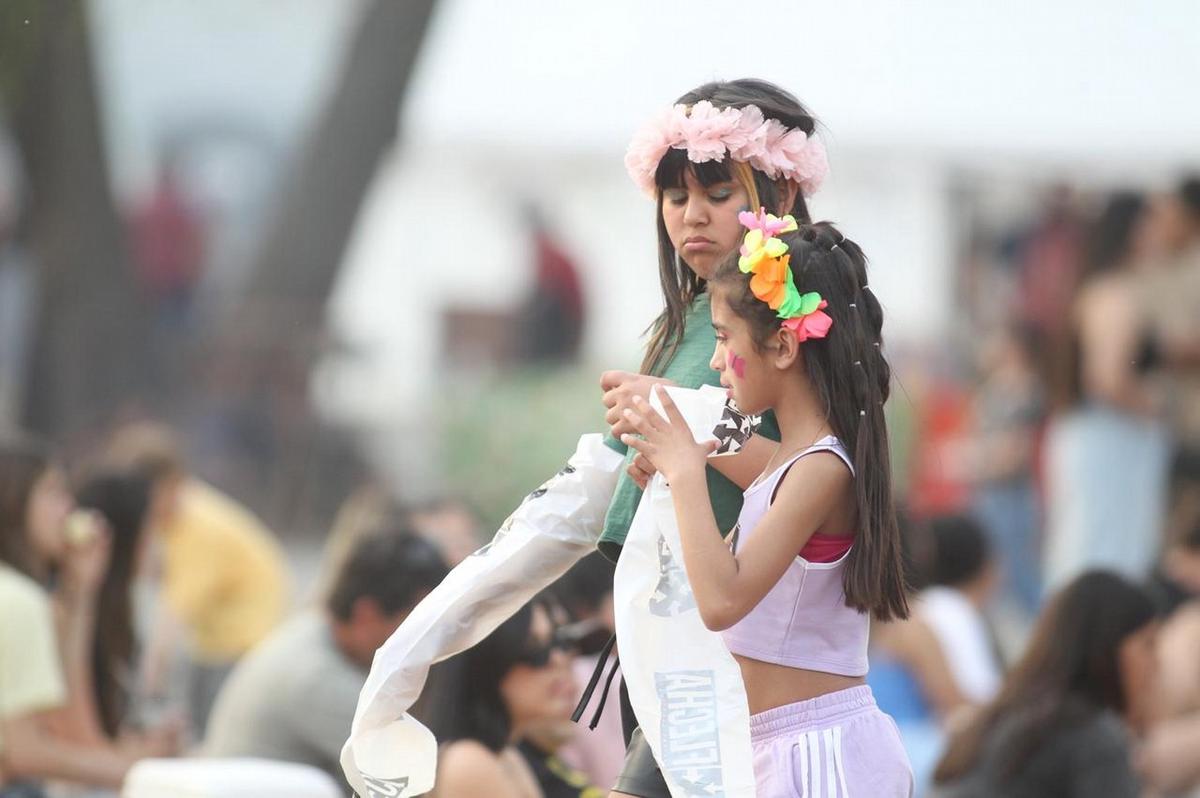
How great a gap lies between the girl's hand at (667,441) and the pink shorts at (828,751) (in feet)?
1.42

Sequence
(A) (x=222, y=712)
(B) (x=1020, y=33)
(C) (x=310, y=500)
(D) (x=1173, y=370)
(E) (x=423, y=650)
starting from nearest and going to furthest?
(E) (x=423, y=650), (A) (x=222, y=712), (D) (x=1173, y=370), (B) (x=1020, y=33), (C) (x=310, y=500)

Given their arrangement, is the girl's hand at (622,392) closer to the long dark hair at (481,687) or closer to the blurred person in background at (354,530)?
the long dark hair at (481,687)

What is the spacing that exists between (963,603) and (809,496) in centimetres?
394

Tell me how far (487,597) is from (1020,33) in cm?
927

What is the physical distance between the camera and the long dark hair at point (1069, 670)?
16.1 ft

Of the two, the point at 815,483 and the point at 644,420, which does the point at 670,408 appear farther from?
the point at 815,483

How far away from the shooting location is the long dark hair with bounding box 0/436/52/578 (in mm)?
5805

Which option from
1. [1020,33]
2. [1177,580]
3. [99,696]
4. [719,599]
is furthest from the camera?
[1020,33]

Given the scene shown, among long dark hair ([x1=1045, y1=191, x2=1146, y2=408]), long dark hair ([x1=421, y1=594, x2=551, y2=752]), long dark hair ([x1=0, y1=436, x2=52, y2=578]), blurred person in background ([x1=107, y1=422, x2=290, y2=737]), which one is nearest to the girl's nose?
long dark hair ([x1=421, y1=594, x2=551, y2=752])

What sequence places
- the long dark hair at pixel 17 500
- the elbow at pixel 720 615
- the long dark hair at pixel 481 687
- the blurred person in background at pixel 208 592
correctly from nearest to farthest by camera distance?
the elbow at pixel 720 615 → the long dark hair at pixel 481 687 → the long dark hair at pixel 17 500 → the blurred person in background at pixel 208 592

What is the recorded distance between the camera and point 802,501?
10.1 ft

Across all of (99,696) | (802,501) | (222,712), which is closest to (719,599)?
(802,501)

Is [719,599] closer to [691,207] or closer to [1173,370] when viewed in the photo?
[691,207]

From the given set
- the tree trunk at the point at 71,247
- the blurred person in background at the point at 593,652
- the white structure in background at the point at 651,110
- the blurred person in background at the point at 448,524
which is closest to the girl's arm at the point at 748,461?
the blurred person in background at the point at 593,652
